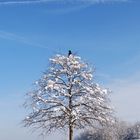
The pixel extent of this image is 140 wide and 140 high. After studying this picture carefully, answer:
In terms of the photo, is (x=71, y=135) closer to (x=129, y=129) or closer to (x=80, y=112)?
(x=80, y=112)

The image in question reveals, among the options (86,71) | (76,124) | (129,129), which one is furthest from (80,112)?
(129,129)

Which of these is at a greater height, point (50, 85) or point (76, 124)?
point (50, 85)

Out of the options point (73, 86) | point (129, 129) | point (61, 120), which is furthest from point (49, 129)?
point (129, 129)

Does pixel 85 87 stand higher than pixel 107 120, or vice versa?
pixel 85 87

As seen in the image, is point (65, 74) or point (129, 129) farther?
point (129, 129)

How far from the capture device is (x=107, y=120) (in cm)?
4394

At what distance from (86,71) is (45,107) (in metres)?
5.19

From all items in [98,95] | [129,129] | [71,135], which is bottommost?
[71,135]

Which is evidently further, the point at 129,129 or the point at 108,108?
the point at 129,129

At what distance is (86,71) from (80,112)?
4.15 meters

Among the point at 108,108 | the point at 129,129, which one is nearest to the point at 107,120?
the point at 108,108

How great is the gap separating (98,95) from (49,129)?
17.8 ft

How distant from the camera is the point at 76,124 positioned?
144 ft

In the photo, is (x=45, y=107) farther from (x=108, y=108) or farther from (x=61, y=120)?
(x=108, y=108)
